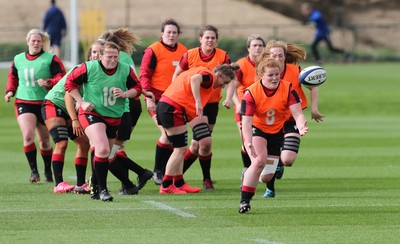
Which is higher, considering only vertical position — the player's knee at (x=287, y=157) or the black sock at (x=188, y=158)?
the player's knee at (x=287, y=157)

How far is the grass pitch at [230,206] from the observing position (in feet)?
33.1

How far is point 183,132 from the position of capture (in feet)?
43.7

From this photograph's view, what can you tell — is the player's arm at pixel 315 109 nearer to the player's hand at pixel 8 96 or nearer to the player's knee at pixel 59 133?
the player's knee at pixel 59 133

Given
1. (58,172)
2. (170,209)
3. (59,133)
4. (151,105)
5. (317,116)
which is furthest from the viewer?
(151,105)

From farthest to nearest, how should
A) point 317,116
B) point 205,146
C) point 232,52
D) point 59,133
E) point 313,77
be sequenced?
point 232,52
point 205,146
point 59,133
point 317,116
point 313,77

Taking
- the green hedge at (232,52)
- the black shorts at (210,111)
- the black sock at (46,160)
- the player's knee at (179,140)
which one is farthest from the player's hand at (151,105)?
the green hedge at (232,52)

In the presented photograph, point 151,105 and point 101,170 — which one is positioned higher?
point 151,105

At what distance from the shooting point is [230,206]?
12156mm

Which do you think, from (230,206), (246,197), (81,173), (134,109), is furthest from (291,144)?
(134,109)

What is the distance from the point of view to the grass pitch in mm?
10094

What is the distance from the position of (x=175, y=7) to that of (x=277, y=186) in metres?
43.3

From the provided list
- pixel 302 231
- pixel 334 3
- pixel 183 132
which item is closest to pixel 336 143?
pixel 183 132

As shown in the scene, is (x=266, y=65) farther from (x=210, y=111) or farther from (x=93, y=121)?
(x=210, y=111)

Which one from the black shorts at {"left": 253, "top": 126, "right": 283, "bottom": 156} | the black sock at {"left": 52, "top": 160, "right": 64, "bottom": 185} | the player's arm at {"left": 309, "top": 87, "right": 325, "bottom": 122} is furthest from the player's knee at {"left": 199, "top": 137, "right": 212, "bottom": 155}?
the black sock at {"left": 52, "top": 160, "right": 64, "bottom": 185}
